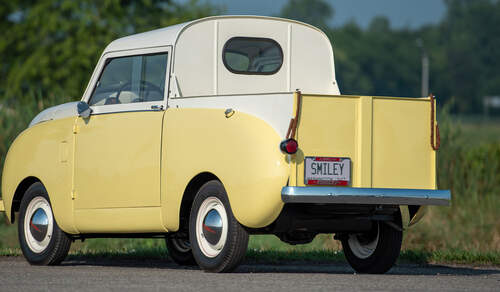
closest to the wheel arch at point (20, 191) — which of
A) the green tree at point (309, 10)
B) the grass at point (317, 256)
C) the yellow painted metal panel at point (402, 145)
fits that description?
the grass at point (317, 256)

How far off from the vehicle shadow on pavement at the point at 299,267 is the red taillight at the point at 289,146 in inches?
61.1

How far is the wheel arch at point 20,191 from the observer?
10750 millimetres

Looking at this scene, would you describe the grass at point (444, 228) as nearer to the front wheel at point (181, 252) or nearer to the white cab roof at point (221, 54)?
the front wheel at point (181, 252)

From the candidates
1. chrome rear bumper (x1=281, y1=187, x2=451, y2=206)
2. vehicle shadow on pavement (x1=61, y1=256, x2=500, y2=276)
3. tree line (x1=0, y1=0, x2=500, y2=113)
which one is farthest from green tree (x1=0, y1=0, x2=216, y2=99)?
chrome rear bumper (x1=281, y1=187, x2=451, y2=206)

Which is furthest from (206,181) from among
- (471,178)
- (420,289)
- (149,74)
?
(471,178)

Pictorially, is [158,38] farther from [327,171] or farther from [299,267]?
[299,267]

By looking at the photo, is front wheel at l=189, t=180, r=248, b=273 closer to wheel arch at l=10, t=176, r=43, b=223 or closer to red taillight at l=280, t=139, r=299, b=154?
red taillight at l=280, t=139, r=299, b=154

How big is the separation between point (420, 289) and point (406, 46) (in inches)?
4590

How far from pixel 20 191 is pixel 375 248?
3.72m

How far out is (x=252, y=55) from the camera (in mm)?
10086

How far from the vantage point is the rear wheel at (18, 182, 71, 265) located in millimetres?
10172

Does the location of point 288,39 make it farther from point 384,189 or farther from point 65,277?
point 65,277

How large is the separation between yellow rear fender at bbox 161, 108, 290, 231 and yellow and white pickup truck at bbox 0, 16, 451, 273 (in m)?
0.01

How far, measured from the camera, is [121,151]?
957 cm
